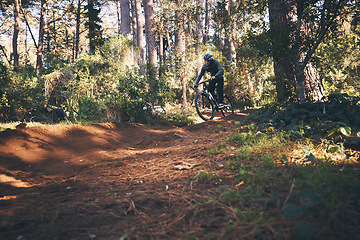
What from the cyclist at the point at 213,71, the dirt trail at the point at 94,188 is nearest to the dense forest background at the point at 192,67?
the cyclist at the point at 213,71

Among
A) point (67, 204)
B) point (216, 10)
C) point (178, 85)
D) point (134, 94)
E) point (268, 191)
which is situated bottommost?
point (67, 204)

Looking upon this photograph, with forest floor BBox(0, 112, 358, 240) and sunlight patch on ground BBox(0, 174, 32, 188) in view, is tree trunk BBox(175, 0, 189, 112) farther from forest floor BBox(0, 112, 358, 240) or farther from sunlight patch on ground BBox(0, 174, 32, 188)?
sunlight patch on ground BBox(0, 174, 32, 188)

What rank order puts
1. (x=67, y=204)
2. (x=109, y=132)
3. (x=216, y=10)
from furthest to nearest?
(x=216, y=10) → (x=109, y=132) → (x=67, y=204)

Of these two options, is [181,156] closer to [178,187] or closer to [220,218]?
[178,187]

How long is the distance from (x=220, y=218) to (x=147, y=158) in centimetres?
233

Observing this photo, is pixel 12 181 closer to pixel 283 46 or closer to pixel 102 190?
pixel 102 190

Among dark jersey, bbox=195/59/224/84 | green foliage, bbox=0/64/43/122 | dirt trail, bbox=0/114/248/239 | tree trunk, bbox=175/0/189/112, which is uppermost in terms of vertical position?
tree trunk, bbox=175/0/189/112

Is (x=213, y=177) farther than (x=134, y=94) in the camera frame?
No

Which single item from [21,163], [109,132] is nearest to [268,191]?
[21,163]

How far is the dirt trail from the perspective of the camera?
160 centimetres

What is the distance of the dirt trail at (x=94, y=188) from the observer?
1.60m

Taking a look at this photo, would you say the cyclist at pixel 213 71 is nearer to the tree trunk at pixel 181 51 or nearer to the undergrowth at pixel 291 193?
the tree trunk at pixel 181 51

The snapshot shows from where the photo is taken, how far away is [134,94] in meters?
7.18

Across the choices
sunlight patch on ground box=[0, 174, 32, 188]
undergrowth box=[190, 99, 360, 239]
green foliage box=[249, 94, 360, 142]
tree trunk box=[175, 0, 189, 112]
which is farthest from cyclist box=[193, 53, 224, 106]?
sunlight patch on ground box=[0, 174, 32, 188]
